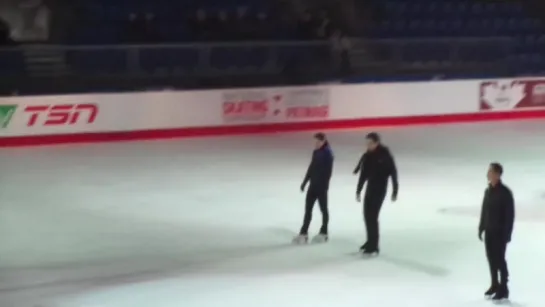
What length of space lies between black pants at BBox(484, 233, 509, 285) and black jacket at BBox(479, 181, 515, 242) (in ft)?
0.15

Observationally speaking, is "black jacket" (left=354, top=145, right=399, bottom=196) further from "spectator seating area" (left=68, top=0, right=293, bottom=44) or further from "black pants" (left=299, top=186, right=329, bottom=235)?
"spectator seating area" (left=68, top=0, right=293, bottom=44)

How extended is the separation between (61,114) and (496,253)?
10876mm

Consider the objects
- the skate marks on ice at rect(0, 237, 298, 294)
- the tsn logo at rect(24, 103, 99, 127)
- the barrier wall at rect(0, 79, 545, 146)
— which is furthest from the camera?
the barrier wall at rect(0, 79, 545, 146)

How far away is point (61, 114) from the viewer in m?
16.7

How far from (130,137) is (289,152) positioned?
129 inches

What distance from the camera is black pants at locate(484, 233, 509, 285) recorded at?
754 centimetres

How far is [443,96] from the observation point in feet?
66.9

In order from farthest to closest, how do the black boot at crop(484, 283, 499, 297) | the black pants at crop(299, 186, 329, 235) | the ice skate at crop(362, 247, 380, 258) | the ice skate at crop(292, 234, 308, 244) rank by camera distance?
1. the ice skate at crop(292, 234, 308, 244)
2. the black pants at crop(299, 186, 329, 235)
3. the ice skate at crop(362, 247, 380, 258)
4. the black boot at crop(484, 283, 499, 297)

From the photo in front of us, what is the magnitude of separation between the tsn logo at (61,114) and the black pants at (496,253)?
10.7m

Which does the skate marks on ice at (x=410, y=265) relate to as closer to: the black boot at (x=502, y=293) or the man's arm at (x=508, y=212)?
the black boot at (x=502, y=293)

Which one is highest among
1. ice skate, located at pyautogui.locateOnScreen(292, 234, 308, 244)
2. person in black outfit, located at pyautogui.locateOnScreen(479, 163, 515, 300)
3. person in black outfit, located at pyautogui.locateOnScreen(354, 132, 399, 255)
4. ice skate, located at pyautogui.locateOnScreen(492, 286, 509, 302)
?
person in black outfit, located at pyautogui.locateOnScreen(354, 132, 399, 255)

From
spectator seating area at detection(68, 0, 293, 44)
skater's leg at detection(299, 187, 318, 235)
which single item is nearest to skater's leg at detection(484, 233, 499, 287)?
skater's leg at detection(299, 187, 318, 235)

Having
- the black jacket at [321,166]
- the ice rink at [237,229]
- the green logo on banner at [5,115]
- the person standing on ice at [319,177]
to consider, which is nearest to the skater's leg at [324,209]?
the person standing on ice at [319,177]

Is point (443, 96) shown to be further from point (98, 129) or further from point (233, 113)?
point (98, 129)
